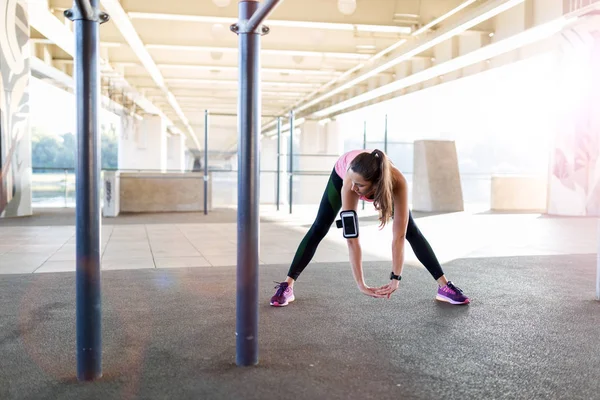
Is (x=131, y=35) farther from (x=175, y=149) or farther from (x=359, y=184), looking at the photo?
(x=175, y=149)

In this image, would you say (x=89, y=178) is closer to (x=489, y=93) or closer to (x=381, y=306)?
(x=381, y=306)

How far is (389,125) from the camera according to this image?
15.2 m

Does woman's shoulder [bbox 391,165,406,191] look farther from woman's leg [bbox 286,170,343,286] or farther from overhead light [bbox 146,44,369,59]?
overhead light [bbox 146,44,369,59]

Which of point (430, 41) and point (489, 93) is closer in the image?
point (430, 41)

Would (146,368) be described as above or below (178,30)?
below

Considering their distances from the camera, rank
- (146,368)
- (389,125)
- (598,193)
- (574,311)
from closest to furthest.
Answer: (146,368)
(574,311)
(598,193)
(389,125)

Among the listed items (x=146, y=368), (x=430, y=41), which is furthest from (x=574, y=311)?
(x=430, y=41)

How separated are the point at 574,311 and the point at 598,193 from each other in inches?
358

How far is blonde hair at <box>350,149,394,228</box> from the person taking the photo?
274 cm

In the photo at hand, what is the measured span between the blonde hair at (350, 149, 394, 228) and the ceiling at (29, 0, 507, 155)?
398cm

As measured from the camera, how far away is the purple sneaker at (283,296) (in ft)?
12.2

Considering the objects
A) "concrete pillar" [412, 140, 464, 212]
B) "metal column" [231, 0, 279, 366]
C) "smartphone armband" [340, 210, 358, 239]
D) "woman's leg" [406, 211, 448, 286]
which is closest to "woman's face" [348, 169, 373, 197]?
"smartphone armband" [340, 210, 358, 239]

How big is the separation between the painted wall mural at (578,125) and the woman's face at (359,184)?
10.2 meters

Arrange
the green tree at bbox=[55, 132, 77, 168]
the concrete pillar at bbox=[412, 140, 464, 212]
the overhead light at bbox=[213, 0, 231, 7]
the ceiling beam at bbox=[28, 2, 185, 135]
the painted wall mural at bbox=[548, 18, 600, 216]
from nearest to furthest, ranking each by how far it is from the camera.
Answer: the overhead light at bbox=[213, 0, 231, 7] → the ceiling beam at bbox=[28, 2, 185, 135] → the painted wall mural at bbox=[548, 18, 600, 216] → the concrete pillar at bbox=[412, 140, 464, 212] → the green tree at bbox=[55, 132, 77, 168]
